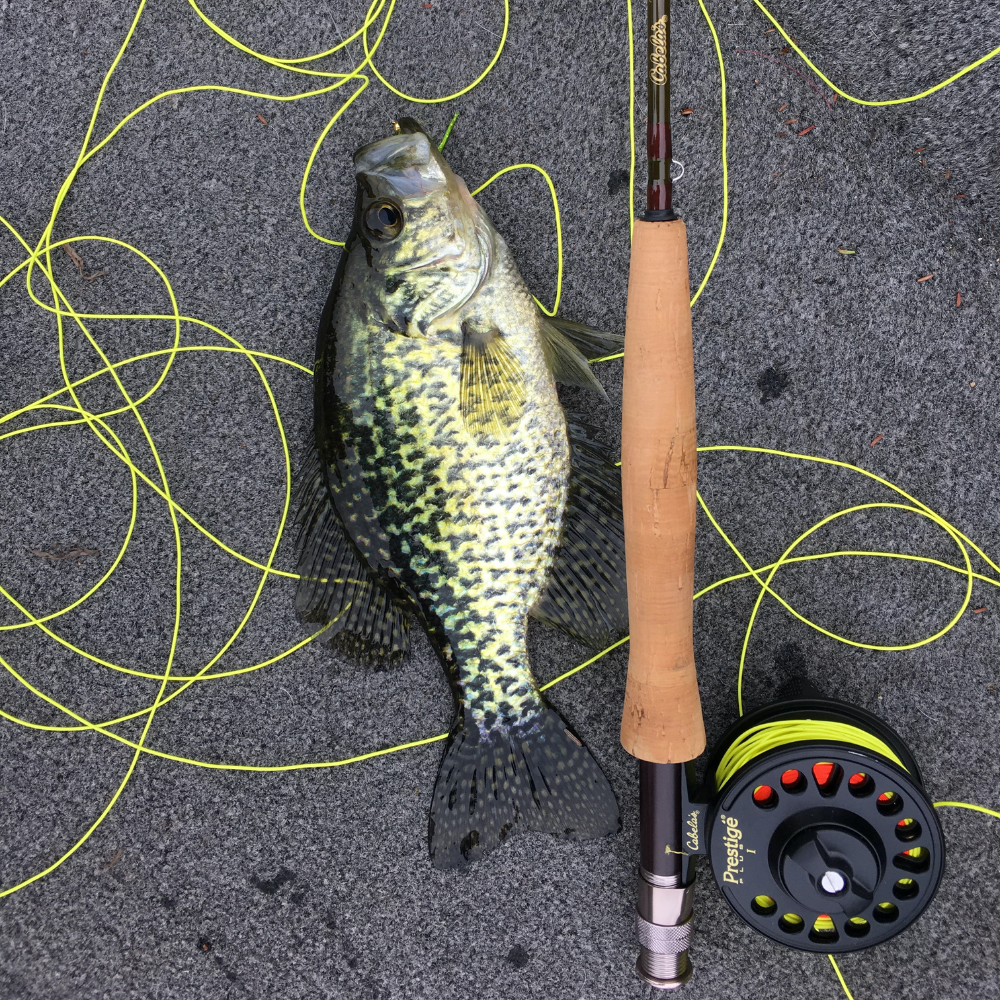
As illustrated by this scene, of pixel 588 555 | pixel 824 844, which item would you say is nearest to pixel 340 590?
pixel 588 555

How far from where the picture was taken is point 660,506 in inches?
39.1

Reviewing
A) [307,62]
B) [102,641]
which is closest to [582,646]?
[102,641]

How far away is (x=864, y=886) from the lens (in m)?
1.06

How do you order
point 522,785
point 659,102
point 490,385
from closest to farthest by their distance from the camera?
1. point 659,102
2. point 490,385
3. point 522,785

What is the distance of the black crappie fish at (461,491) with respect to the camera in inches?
43.0

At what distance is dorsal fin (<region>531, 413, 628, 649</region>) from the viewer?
49.1 inches

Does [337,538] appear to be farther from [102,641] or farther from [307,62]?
[307,62]

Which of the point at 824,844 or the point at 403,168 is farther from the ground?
the point at 403,168

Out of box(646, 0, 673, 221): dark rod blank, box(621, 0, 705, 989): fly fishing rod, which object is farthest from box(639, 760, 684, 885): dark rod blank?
box(646, 0, 673, 221): dark rod blank

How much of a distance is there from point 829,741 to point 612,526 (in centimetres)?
48

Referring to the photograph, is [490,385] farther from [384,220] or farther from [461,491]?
[384,220]

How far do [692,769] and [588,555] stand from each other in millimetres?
390

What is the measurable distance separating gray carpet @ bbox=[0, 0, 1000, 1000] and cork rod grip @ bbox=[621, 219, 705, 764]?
0.31 meters

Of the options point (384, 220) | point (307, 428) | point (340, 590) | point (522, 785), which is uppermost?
point (384, 220)
